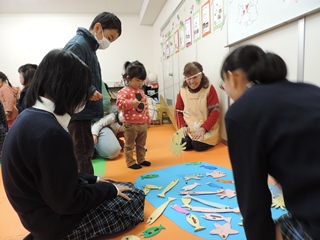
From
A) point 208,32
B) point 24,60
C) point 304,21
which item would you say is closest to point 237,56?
point 304,21

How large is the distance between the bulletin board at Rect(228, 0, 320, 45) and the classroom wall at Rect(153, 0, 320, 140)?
0.04 meters

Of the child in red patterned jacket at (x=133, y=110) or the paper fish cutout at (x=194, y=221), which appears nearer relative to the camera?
the paper fish cutout at (x=194, y=221)

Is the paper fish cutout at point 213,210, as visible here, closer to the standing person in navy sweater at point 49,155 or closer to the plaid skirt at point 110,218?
the plaid skirt at point 110,218

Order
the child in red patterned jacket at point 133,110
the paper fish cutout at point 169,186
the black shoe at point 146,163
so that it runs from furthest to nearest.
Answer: the black shoe at point 146,163 → the child in red patterned jacket at point 133,110 → the paper fish cutout at point 169,186

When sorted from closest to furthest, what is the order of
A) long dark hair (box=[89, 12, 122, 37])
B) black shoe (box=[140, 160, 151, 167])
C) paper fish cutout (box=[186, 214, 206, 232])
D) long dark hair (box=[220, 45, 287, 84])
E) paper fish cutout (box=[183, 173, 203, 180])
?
1. long dark hair (box=[220, 45, 287, 84])
2. paper fish cutout (box=[186, 214, 206, 232])
3. long dark hair (box=[89, 12, 122, 37])
4. paper fish cutout (box=[183, 173, 203, 180])
5. black shoe (box=[140, 160, 151, 167])

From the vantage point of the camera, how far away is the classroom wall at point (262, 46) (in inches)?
54.3

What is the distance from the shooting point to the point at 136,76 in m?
2.02

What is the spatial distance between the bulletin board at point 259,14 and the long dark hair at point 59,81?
4.00ft

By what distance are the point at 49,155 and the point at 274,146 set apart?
651mm

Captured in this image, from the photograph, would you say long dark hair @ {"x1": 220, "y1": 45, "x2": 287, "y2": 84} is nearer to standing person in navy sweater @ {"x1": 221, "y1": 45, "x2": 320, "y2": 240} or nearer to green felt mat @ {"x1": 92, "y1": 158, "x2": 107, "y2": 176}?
standing person in navy sweater @ {"x1": 221, "y1": 45, "x2": 320, "y2": 240}

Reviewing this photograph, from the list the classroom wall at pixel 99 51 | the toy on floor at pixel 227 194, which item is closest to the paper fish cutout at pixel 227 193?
the toy on floor at pixel 227 194

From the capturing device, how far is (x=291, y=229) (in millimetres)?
641

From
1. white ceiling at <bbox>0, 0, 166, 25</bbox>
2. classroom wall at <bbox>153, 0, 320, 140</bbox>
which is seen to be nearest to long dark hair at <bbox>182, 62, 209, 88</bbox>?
classroom wall at <bbox>153, 0, 320, 140</bbox>

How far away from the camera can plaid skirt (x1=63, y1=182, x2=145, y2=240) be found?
41.0 inches
